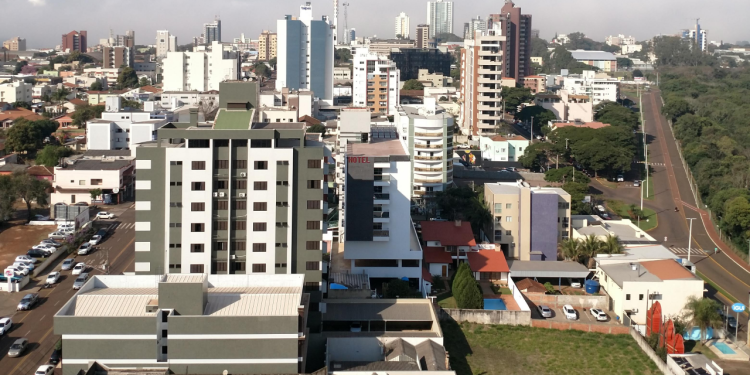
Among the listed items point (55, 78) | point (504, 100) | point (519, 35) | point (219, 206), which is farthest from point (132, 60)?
point (219, 206)

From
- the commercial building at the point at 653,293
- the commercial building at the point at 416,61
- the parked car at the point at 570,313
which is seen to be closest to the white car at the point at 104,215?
the parked car at the point at 570,313

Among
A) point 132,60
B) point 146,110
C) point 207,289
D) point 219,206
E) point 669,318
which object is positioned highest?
point 132,60

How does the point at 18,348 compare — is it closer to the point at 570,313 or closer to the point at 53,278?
the point at 53,278

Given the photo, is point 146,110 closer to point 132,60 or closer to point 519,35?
point 519,35

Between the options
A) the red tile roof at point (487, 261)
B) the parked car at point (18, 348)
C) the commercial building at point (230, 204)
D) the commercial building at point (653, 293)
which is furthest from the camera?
the red tile roof at point (487, 261)

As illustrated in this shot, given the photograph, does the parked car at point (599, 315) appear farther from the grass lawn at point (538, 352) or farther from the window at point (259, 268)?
the window at point (259, 268)

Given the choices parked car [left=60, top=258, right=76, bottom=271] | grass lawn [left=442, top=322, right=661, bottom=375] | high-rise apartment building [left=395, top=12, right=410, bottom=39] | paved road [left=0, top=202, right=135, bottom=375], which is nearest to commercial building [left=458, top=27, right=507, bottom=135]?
paved road [left=0, top=202, right=135, bottom=375]
